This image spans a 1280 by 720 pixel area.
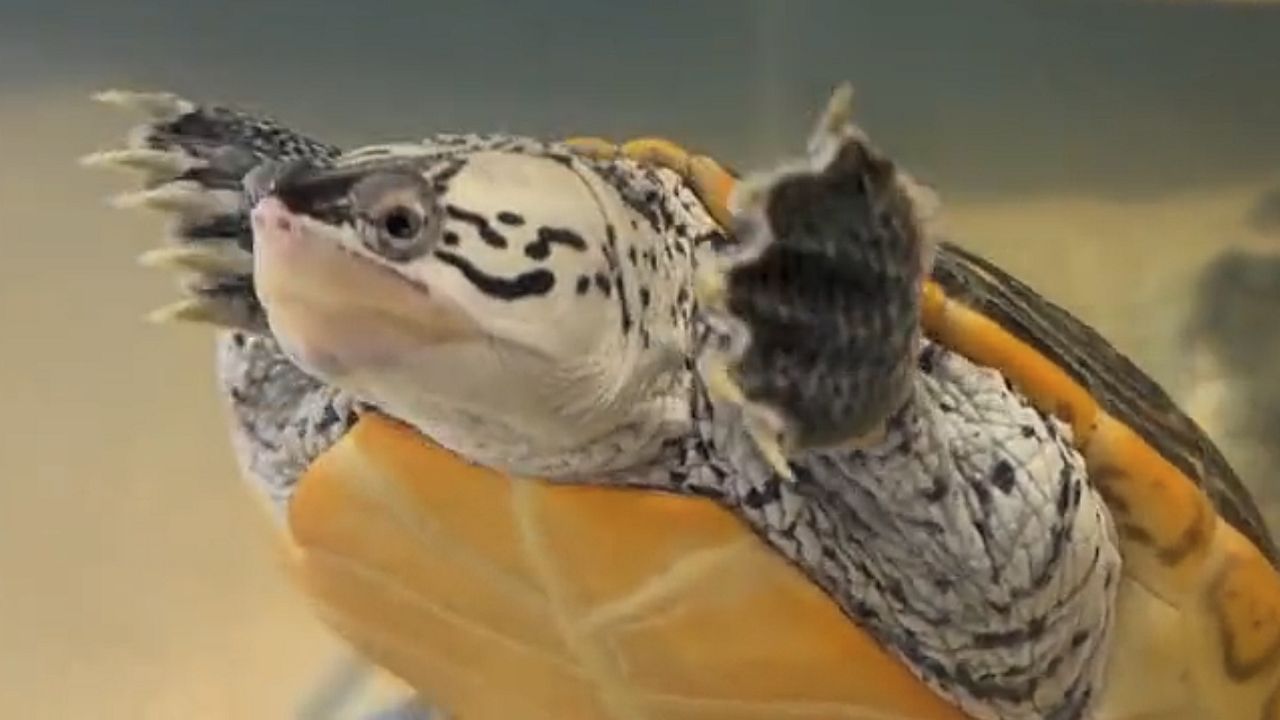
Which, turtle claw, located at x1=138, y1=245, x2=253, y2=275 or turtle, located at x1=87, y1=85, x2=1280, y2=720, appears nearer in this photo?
turtle, located at x1=87, y1=85, x2=1280, y2=720

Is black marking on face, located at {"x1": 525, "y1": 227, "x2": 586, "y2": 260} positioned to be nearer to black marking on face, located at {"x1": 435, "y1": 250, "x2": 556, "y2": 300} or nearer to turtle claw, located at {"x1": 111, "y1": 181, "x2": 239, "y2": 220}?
black marking on face, located at {"x1": 435, "y1": 250, "x2": 556, "y2": 300}

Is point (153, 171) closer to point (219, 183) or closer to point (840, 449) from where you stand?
point (219, 183)

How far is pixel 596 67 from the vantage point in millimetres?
2227

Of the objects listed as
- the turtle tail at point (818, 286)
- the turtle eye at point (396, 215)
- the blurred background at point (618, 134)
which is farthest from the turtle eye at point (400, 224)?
the blurred background at point (618, 134)

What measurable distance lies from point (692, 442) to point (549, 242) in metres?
0.16

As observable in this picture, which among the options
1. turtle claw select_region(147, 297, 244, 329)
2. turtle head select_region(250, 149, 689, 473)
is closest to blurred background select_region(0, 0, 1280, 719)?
turtle claw select_region(147, 297, 244, 329)

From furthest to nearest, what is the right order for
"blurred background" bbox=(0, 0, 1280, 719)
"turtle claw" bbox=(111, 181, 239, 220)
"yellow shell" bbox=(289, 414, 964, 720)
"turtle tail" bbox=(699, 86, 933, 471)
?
"blurred background" bbox=(0, 0, 1280, 719) → "turtle claw" bbox=(111, 181, 239, 220) → "yellow shell" bbox=(289, 414, 964, 720) → "turtle tail" bbox=(699, 86, 933, 471)

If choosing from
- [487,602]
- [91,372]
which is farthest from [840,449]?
[91,372]

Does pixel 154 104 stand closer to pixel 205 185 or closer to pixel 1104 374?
pixel 205 185

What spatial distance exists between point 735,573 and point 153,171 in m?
0.37

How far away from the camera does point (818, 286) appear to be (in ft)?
2.56

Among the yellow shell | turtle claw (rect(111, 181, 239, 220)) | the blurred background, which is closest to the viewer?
the yellow shell

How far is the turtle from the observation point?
30.8 inches

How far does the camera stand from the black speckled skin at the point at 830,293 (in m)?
0.76
